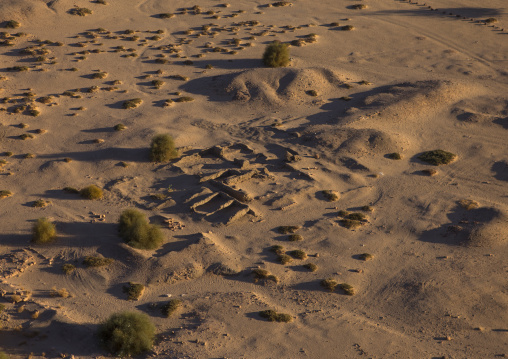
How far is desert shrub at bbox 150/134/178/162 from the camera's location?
155ft

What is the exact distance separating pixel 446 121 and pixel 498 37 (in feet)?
104

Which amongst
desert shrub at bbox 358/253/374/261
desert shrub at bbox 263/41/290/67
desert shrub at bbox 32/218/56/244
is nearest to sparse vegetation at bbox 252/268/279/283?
desert shrub at bbox 358/253/374/261

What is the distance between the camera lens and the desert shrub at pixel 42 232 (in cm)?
3647

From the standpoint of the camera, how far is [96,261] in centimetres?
3494

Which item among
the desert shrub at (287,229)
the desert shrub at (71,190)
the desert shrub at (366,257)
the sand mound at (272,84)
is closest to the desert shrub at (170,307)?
the desert shrub at (287,229)

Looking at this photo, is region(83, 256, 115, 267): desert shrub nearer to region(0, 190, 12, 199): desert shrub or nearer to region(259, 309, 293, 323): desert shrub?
region(259, 309, 293, 323): desert shrub

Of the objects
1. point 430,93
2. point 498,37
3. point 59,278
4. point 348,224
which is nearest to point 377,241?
point 348,224

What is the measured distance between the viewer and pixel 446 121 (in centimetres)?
5559

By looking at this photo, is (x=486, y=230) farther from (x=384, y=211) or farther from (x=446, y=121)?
(x=446, y=121)

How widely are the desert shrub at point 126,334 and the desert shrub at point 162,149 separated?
69.4 feet

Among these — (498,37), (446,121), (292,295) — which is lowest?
(292,295)

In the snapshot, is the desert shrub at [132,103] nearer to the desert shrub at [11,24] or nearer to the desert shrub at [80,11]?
the desert shrub at [11,24]

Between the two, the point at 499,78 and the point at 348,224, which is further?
the point at 499,78

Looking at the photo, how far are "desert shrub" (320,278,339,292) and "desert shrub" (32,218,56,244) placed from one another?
19.5m
